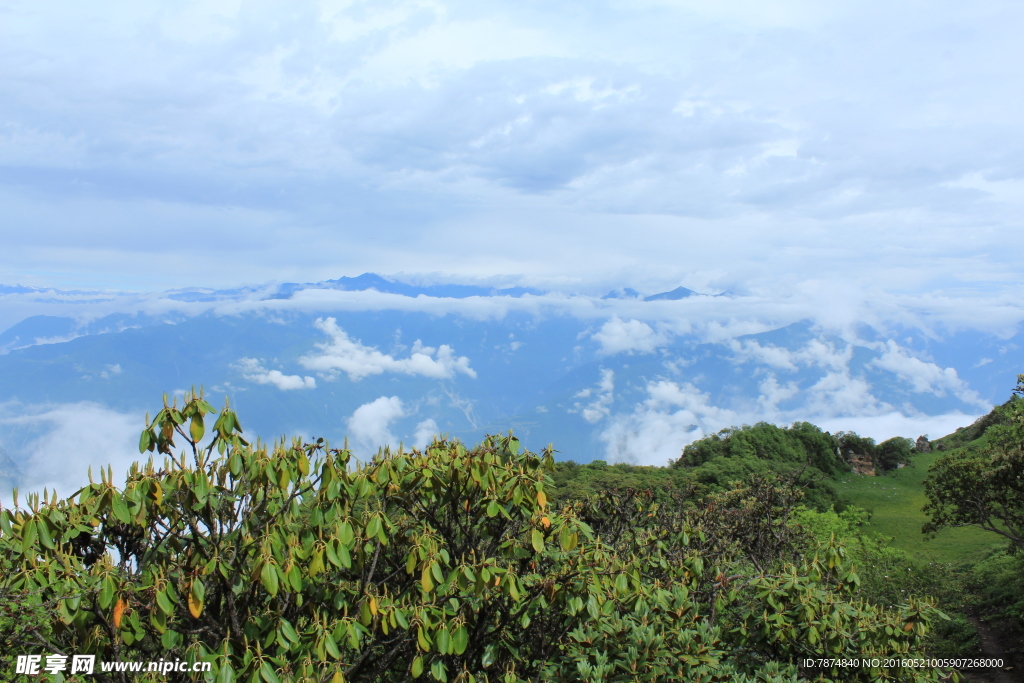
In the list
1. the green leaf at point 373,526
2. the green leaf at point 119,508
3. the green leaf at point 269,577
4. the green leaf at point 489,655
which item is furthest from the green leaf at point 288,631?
the green leaf at point 489,655

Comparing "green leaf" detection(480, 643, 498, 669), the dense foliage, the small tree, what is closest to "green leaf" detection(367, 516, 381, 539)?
the dense foliage

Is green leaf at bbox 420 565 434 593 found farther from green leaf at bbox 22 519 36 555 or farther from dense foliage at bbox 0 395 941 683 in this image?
green leaf at bbox 22 519 36 555

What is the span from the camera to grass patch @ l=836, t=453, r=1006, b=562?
33.5 metres

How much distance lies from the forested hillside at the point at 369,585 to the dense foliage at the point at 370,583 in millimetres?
25

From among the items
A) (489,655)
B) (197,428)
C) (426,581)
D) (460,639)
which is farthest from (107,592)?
(489,655)

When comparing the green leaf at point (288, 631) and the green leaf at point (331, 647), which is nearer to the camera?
the green leaf at point (331, 647)

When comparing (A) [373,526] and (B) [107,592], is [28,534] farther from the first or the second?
(A) [373,526]

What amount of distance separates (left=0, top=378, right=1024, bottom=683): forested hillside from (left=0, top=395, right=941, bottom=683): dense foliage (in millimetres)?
25

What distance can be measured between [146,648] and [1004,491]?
23608mm

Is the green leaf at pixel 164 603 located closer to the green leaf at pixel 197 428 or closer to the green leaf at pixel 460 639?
the green leaf at pixel 197 428

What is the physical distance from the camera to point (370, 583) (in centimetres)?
644

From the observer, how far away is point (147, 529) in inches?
225

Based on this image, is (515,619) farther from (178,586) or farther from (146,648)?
(146,648)

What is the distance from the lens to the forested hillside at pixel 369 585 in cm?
529
